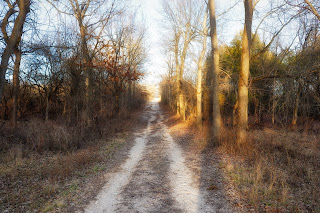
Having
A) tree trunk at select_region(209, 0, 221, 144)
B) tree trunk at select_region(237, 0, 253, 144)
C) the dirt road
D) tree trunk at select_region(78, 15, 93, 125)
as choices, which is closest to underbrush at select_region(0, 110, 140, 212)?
the dirt road

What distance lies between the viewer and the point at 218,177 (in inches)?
255

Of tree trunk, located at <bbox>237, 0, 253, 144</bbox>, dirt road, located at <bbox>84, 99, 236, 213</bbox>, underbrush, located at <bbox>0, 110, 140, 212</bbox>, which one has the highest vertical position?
tree trunk, located at <bbox>237, 0, 253, 144</bbox>

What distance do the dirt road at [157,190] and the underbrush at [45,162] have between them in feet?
3.42

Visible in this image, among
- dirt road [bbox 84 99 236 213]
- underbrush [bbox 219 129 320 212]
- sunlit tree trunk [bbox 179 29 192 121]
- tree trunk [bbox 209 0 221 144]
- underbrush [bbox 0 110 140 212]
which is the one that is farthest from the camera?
sunlit tree trunk [bbox 179 29 192 121]

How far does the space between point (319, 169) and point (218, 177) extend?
3237 millimetres

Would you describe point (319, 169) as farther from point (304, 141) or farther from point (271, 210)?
point (304, 141)

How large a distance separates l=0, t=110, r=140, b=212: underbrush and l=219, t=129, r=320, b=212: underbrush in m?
4.71

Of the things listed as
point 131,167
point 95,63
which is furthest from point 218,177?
point 95,63

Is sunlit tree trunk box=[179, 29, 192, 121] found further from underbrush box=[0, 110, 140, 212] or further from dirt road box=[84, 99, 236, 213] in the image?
dirt road box=[84, 99, 236, 213]

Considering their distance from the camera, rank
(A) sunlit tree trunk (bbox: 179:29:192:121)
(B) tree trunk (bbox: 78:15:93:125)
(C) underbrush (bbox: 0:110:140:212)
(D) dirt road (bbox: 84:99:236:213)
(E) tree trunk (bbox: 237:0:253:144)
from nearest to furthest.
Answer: (D) dirt road (bbox: 84:99:236:213)
(C) underbrush (bbox: 0:110:140:212)
(E) tree trunk (bbox: 237:0:253:144)
(B) tree trunk (bbox: 78:15:93:125)
(A) sunlit tree trunk (bbox: 179:29:192:121)

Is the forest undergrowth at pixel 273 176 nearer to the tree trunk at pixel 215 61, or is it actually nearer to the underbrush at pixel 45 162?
the tree trunk at pixel 215 61

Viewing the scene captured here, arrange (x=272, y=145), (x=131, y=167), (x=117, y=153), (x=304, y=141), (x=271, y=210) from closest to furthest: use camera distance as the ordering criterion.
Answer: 1. (x=271, y=210)
2. (x=131, y=167)
3. (x=272, y=145)
4. (x=117, y=153)
5. (x=304, y=141)

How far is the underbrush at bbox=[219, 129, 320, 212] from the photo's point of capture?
15.1 ft

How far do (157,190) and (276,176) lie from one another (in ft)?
11.2
